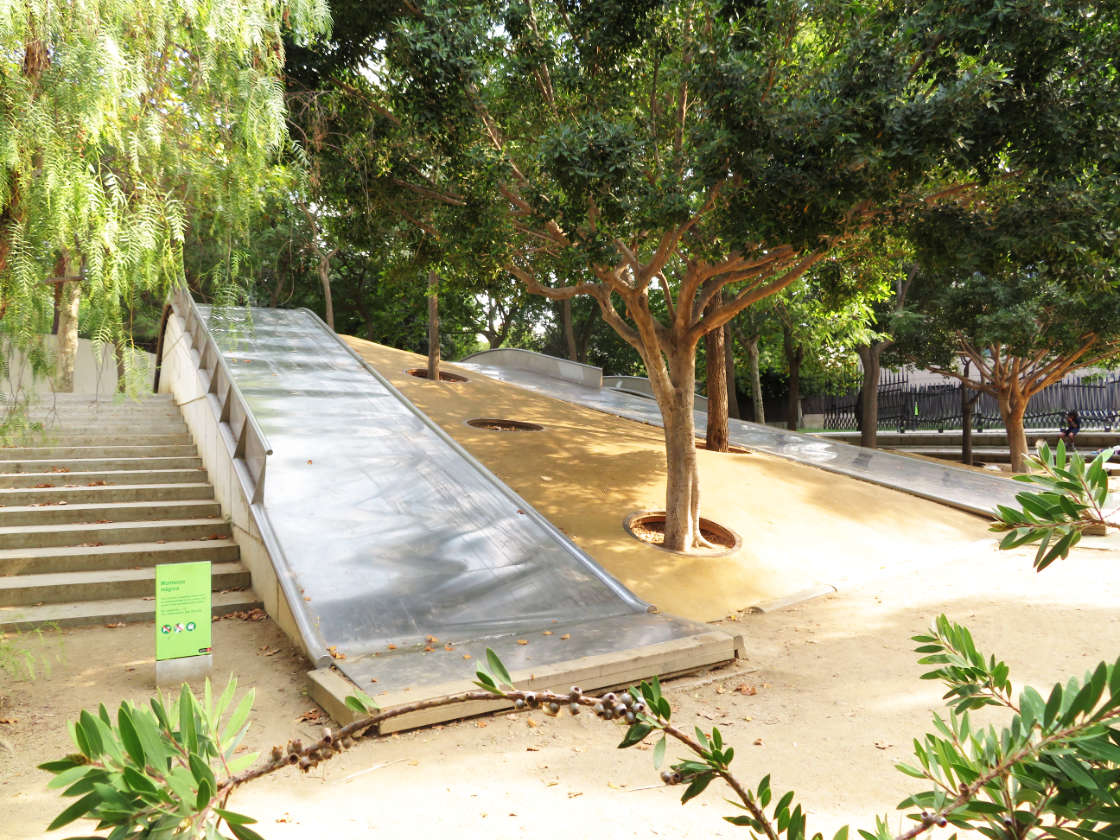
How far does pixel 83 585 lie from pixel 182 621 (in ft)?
A: 7.46

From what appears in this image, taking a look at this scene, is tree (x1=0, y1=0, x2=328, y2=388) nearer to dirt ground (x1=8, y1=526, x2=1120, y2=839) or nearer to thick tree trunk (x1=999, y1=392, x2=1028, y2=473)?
dirt ground (x1=8, y1=526, x2=1120, y2=839)

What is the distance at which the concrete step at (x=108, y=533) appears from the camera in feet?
25.4

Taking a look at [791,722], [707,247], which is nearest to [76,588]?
[791,722]

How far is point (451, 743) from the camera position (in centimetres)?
488

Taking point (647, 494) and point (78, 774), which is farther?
point (647, 494)

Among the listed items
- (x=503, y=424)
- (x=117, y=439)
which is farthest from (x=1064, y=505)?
(x=503, y=424)

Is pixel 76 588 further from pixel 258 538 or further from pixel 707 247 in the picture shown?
pixel 707 247

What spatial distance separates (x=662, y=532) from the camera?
1084cm

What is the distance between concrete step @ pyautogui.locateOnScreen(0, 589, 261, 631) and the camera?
6.51 m

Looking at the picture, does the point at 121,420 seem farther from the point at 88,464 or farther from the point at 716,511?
the point at 716,511

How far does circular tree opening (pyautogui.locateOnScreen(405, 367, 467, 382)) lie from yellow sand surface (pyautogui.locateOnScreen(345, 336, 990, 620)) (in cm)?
209

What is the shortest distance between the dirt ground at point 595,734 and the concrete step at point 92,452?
463 cm

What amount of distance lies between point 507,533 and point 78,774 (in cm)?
788

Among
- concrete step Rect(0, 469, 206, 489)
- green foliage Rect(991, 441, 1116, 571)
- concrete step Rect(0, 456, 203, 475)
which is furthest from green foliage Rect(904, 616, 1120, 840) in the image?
concrete step Rect(0, 456, 203, 475)
